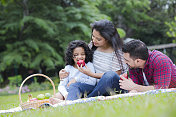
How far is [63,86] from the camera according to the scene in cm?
411

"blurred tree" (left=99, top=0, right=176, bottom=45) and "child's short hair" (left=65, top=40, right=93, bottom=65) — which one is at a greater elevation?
"blurred tree" (left=99, top=0, right=176, bottom=45)

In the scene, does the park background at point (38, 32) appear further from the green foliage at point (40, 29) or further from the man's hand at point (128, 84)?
the man's hand at point (128, 84)

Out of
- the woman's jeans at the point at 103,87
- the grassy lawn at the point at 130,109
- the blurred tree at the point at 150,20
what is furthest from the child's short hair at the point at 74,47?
the blurred tree at the point at 150,20

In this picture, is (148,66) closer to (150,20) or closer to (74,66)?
(74,66)

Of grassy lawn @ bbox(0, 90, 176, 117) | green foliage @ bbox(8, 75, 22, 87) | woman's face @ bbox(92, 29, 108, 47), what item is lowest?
green foliage @ bbox(8, 75, 22, 87)

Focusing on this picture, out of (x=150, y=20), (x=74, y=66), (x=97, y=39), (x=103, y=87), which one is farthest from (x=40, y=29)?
(x=150, y=20)

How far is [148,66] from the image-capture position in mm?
3562

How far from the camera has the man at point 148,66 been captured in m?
3.34

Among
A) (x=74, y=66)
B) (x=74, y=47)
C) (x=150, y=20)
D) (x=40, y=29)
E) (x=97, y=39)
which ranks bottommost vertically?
(x=74, y=66)

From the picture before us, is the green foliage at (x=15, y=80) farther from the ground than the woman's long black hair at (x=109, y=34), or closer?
closer

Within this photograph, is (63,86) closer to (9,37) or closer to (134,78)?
(134,78)

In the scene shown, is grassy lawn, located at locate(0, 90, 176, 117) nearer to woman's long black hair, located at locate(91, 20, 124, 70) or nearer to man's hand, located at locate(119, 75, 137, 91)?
man's hand, located at locate(119, 75, 137, 91)

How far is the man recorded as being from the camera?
334 cm

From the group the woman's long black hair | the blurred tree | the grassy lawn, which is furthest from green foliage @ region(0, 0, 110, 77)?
the grassy lawn
